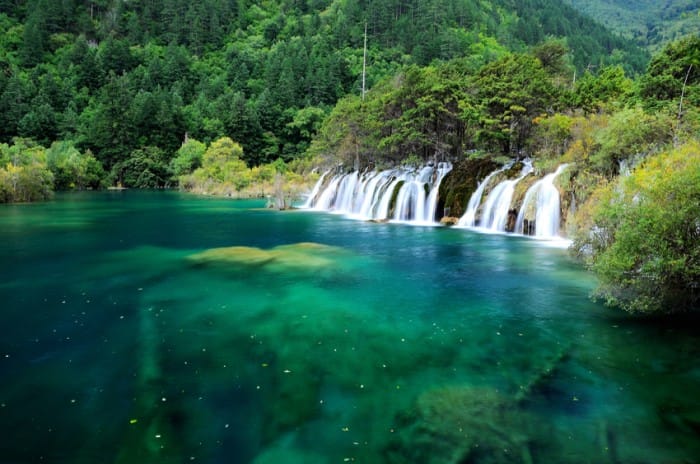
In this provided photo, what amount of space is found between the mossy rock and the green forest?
0.49ft

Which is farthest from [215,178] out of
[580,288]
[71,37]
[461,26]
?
[461,26]

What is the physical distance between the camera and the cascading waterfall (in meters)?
29.2

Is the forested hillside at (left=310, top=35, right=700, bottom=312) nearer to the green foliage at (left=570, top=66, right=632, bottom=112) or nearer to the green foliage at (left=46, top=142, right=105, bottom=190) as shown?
the green foliage at (left=570, top=66, right=632, bottom=112)

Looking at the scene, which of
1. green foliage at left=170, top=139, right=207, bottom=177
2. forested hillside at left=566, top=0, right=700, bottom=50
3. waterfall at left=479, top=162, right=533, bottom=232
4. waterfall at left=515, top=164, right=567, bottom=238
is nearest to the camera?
waterfall at left=515, top=164, right=567, bottom=238

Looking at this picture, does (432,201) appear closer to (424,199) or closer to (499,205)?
(424,199)

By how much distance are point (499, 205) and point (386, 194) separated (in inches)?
351

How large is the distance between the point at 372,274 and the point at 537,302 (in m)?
5.19

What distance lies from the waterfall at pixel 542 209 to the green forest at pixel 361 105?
81 cm

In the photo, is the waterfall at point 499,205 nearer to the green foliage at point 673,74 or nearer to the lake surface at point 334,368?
the green foliage at point 673,74

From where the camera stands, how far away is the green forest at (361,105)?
35.6 ft

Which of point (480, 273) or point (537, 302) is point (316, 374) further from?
point (480, 273)

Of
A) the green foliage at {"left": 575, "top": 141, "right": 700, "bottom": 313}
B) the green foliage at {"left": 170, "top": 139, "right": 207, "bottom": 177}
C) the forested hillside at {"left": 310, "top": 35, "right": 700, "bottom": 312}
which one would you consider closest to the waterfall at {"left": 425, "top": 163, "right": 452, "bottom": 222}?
the forested hillside at {"left": 310, "top": 35, "right": 700, "bottom": 312}

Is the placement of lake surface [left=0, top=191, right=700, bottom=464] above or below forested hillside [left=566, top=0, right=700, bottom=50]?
below

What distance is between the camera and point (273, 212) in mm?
35781
